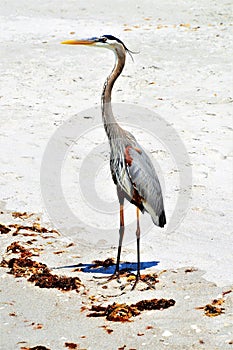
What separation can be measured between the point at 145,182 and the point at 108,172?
2559 mm

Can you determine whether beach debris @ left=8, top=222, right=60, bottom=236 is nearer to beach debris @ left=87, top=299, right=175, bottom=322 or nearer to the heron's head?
beach debris @ left=87, top=299, right=175, bottom=322

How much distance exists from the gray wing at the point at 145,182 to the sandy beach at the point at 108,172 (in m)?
0.55

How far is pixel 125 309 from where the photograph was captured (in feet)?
18.0

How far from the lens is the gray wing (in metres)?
6.19

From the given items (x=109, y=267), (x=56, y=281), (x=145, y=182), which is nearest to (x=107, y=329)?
(x=56, y=281)

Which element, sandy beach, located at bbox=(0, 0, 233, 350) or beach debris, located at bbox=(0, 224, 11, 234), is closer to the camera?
sandy beach, located at bbox=(0, 0, 233, 350)

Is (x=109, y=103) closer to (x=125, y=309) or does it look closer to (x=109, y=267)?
(x=109, y=267)

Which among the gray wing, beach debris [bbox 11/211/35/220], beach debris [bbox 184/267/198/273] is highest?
the gray wing

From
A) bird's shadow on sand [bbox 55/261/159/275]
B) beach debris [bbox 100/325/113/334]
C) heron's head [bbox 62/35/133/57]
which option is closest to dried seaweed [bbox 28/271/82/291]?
bird's shadow on sand [bbox 55/261/159/275]

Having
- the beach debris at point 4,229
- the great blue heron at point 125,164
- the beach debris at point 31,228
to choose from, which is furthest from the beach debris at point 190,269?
the beach debris at point 4,229

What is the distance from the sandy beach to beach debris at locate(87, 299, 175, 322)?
0.03 m

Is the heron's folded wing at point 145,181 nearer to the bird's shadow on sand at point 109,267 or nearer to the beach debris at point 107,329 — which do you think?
the bird's shadow on sand at point 109,267

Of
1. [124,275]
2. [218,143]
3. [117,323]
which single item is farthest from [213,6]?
[117,323]

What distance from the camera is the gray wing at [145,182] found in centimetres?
619
